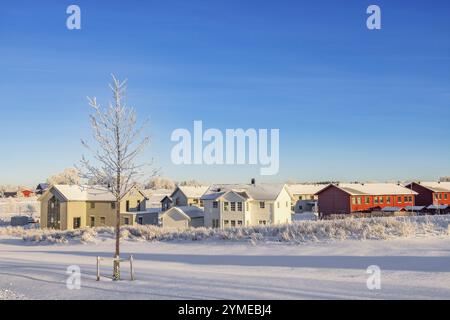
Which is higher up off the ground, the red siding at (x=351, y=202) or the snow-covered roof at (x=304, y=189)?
the snow-covered roof at (x=304, y=189)

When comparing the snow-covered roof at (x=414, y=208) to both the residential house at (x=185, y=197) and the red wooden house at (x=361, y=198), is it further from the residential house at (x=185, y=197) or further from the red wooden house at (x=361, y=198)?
the residential house at (x=185, y=197)

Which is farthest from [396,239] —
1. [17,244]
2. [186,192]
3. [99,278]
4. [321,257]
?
[186,192]

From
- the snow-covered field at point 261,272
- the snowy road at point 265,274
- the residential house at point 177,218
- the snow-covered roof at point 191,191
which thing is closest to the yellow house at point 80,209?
the residential house at point 177,218

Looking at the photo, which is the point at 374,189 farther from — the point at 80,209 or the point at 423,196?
the point at 80,209

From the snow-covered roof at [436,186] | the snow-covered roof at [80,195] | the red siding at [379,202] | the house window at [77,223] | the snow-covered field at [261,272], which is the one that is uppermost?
the snow-covered roof at [436,186]

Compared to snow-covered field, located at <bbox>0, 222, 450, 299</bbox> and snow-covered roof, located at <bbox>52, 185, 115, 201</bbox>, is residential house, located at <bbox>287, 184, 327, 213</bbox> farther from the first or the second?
snow-covered field, located at <bbox>0, 222, 450, 299</bbox>

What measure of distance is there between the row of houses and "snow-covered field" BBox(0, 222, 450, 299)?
24.5 meters

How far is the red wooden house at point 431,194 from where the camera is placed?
244ft

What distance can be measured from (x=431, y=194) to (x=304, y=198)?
27.8 metres
